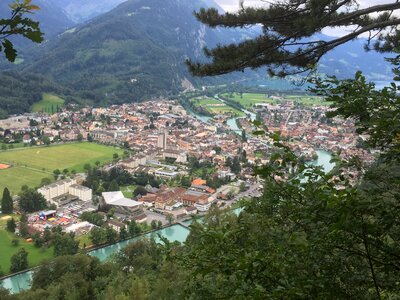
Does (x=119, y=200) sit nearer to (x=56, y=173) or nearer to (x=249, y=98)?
(x=56, y=173)

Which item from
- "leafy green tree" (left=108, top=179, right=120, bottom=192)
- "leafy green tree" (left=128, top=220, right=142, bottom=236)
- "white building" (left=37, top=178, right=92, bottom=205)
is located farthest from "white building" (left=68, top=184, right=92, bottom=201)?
"leafy green tree" (left=128, top=220, right=142, bottom=236)

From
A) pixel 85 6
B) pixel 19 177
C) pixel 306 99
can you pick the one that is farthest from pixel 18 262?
pixel 85 6

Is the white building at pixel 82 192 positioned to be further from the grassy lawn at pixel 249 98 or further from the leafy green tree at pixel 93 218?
the grassy lawn at pixel 249 98

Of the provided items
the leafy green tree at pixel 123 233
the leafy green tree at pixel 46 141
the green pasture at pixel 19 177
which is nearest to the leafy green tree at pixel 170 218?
the leafy green tree at pixel 123 233

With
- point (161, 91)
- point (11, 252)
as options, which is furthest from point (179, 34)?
point (11, 252)

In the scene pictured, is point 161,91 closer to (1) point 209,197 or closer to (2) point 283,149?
(1) point 209,197

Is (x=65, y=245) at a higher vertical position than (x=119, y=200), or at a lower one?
higher
